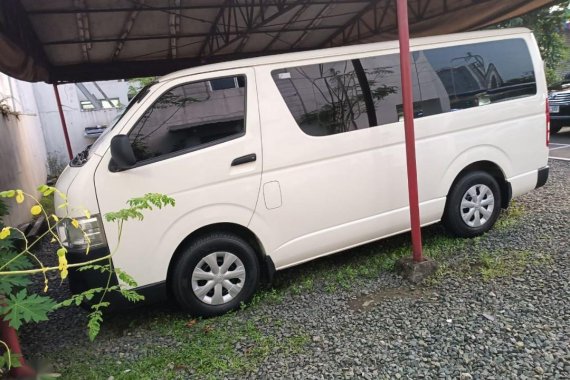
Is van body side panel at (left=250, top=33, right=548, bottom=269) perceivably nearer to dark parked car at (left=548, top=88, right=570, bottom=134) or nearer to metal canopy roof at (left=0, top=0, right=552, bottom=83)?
metal canopy roof at (left=0, top=0, right=552, bottom=83)

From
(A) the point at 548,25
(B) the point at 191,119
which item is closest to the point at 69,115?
(B) the point at 191,119

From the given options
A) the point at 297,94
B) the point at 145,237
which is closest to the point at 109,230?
the point at 145,237

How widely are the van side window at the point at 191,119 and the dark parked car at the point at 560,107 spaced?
371 inches

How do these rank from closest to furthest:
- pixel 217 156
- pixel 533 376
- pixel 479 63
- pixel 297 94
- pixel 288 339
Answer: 1. pixel 533 376
2. pixel 288 339
3. pixel 217 156
4. pixel 297 94
5. pixel 479 63

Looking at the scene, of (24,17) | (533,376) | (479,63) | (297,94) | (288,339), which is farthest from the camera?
(24,17)

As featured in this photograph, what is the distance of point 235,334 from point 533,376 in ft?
6.25

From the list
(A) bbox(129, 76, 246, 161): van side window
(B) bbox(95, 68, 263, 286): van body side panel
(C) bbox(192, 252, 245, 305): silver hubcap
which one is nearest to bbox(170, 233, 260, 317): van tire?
(C) bbox(192, 252, 245, 305): silver hubcap

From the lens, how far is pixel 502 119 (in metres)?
4.23

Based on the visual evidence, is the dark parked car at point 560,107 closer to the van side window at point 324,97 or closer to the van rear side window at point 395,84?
the van rear side window at point 395,84

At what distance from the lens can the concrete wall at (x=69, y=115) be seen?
1377 cm

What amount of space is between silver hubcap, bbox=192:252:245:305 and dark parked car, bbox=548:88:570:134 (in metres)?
9.66

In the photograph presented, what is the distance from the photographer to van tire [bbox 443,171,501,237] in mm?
4234

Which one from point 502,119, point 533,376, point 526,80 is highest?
point 526,80

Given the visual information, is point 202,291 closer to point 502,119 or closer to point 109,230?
point 109,230
